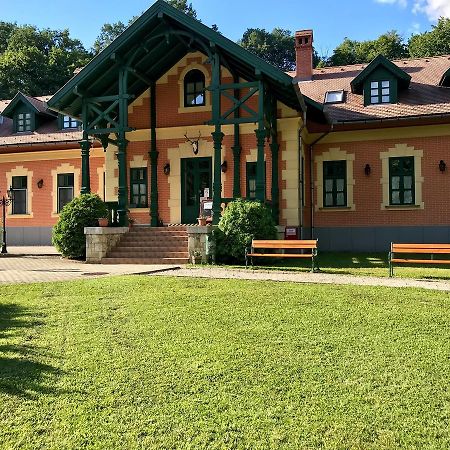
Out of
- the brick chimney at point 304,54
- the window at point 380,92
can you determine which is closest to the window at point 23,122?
the brick chimney at point 304,54

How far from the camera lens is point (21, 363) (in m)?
4.80

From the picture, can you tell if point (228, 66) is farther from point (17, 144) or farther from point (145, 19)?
point (17, 144)

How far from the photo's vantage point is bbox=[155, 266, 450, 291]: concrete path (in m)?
8.63

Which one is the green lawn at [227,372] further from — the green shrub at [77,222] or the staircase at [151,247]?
the green shrub at [77,222]

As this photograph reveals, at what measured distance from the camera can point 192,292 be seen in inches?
309

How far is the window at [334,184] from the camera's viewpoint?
17562mm

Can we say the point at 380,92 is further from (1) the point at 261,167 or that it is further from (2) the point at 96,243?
(2) the point at 96,243

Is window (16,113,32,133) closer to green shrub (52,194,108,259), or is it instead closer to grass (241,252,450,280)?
green shrub (52,194,108,259)

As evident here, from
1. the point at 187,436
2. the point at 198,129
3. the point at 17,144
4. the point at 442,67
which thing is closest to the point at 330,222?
the point at 198,129

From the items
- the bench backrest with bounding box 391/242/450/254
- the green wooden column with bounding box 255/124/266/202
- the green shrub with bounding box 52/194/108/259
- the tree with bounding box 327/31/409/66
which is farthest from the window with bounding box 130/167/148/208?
the tree with bounding box 327/31/409/66

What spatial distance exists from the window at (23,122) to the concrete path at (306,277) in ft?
48.0

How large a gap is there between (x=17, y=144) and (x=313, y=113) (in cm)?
1249

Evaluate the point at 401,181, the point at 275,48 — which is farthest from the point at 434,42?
the point at 401,181

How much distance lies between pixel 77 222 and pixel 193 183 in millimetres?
4532
